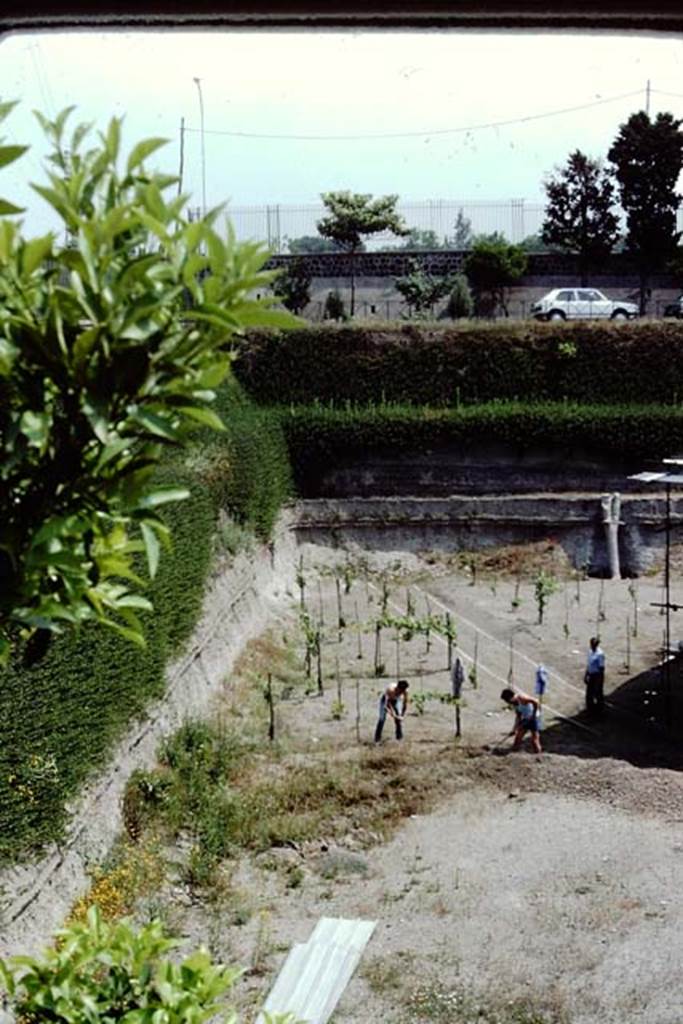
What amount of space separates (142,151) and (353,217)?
412 inches

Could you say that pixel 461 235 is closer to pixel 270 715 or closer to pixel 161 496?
pixel 270 715

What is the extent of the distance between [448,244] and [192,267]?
12154 millimetres

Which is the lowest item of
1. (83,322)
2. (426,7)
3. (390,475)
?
(390,475)

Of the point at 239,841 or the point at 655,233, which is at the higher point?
the point at 655,233

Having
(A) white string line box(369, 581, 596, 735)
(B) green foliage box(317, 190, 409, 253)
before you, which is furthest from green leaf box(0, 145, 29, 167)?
(B) green foliage box(317, 190, 409, 253)

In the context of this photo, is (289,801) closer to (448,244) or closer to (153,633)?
(153,633)

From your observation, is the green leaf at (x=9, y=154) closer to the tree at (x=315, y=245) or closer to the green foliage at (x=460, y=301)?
the tree at (x=315, y=245)

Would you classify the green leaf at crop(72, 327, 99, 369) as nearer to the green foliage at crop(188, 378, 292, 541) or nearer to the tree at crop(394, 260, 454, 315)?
the green foliage at crop(188, 378, 292, 541)

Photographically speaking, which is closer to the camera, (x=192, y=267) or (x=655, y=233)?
(x=192, y=267)

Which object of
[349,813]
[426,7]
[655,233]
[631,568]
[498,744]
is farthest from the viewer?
[631,568]

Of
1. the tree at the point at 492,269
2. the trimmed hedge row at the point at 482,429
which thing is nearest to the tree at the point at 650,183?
the tree at the point at 492,269

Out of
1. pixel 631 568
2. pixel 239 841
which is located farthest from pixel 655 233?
pixel 239 841

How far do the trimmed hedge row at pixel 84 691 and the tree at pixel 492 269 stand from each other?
14.6 ft

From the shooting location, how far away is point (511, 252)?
12320 millimetres
